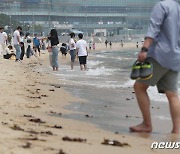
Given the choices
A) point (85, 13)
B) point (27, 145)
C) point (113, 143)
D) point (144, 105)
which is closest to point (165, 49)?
point (144, 105)

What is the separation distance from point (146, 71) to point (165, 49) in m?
0.27

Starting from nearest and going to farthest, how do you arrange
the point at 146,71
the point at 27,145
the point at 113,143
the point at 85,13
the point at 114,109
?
1. the point at 27,145
2. the point at 113,143
3. the point at 146,71
4. the point at 114,109
5. the point at 85,13

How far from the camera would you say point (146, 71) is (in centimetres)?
362

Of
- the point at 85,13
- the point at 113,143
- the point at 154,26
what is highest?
the point at 85,13

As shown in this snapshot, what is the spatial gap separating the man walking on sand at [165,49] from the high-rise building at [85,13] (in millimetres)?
104102

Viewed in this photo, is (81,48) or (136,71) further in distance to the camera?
(81,48)

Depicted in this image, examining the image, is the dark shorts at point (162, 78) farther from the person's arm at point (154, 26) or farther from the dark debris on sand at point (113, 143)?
the dark debris on sand at point (113, 143)

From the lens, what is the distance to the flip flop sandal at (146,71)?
362 centimetres

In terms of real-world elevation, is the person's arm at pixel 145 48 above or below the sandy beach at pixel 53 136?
above

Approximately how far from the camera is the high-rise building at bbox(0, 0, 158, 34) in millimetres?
110750

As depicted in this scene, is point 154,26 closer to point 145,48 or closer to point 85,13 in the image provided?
point 145,48

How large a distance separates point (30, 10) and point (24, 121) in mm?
110680

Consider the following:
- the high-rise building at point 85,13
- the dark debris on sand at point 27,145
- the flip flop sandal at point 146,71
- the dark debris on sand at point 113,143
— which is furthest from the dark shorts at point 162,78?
the high-rise building at point 85,13

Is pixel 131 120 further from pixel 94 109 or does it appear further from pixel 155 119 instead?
pixel 94 109
